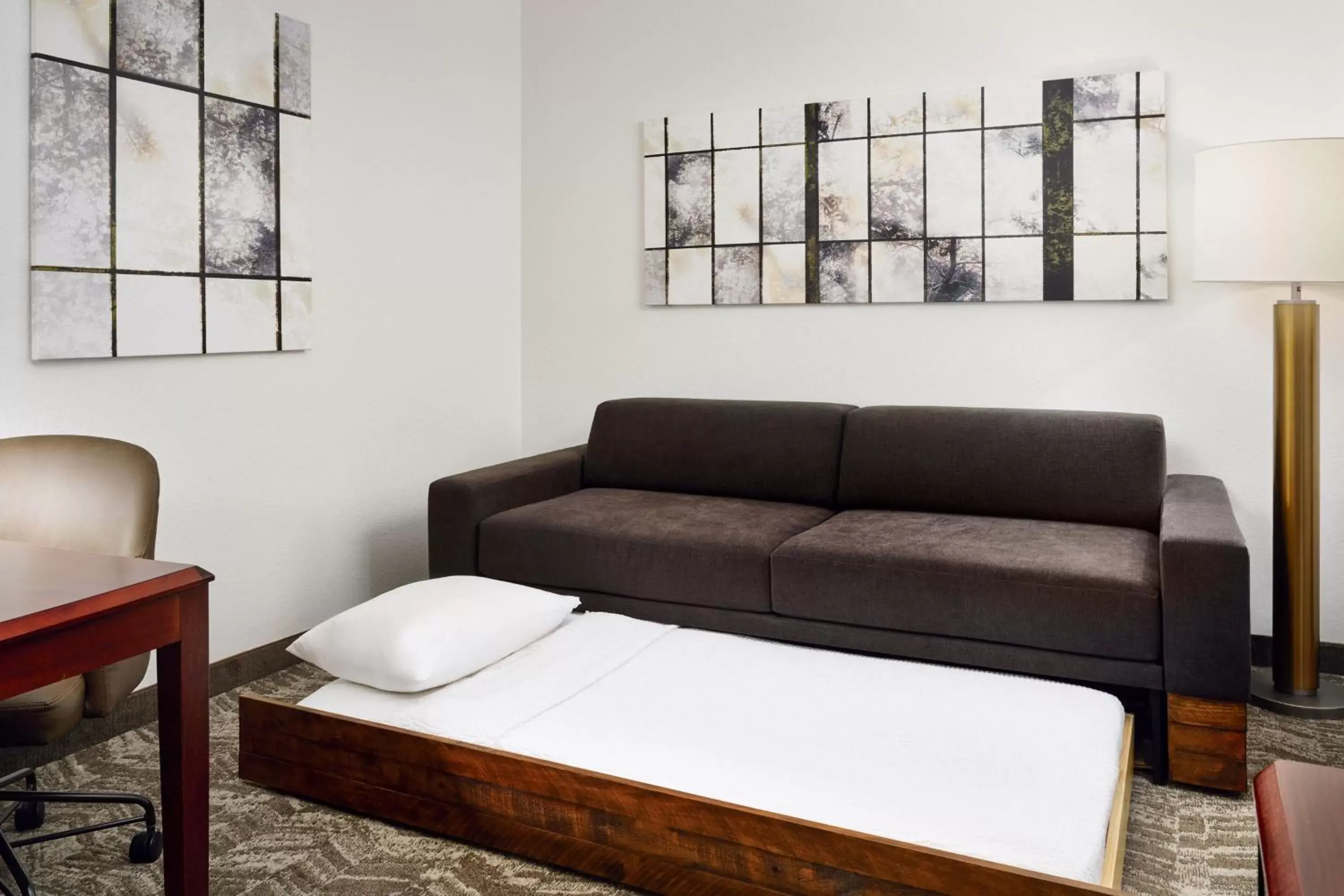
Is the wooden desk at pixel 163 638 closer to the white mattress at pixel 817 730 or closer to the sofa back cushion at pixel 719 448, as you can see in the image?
the white mattress at pixel 817 730

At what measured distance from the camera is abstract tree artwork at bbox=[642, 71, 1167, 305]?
3.36 metres

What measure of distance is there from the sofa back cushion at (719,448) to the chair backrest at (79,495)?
176cm

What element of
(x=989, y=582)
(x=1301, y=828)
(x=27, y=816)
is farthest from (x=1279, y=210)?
(x=27, y=816)

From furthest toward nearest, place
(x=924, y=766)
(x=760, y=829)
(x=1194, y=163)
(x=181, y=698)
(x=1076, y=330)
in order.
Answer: (x=1076, y=330), (x=1194, y=163), (x=924, y=766), (x=760, y=829), (x=181, y=698)

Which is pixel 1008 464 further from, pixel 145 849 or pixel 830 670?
pixel 145 849

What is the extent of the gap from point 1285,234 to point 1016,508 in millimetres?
1037

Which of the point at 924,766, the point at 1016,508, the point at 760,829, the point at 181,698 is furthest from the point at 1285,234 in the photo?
the point at 181,698

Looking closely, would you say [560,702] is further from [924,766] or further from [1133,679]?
[1133,679]

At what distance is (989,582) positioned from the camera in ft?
8.56

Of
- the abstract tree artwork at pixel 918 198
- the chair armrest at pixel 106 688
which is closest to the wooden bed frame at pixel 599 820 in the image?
the chair armrest at pixel 106 688

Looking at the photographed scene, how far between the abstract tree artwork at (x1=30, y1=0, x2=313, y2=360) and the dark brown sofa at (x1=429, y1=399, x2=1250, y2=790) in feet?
2.80

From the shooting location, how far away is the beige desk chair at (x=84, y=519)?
6.95 ft

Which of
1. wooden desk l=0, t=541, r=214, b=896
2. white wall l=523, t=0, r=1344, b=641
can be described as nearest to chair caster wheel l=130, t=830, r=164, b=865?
wooden desk l=0, t=541, r=214, b=896

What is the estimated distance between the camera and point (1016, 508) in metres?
3.20
